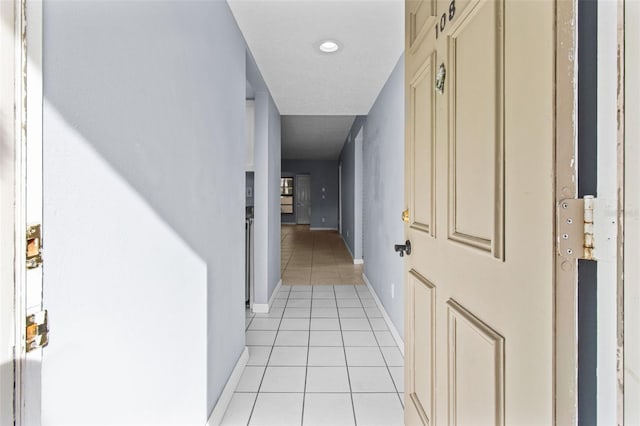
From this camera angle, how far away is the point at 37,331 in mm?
593

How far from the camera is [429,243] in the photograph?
121 cm

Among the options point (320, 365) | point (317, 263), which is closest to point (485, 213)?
point (320, 365)

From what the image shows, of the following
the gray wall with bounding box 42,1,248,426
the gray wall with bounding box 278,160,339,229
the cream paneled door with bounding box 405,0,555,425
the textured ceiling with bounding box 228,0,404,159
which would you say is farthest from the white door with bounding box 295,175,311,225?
the cream paneled door with bounding box 405,0,555,425

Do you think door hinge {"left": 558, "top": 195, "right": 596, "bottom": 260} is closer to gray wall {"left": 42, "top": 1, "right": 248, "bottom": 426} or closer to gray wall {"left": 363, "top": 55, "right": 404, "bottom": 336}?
gray wall {"left": 42, "top": 1, "right": 248, "bottom": 426}

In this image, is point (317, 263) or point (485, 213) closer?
point (485, 213)

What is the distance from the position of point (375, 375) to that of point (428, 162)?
59.2 inches

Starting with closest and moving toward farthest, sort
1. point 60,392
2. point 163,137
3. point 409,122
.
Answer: point 60,392 < point 163,137 < point 409,122

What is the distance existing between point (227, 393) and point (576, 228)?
70.9 inches

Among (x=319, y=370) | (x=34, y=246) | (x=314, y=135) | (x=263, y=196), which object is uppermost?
(x=314, y=135)

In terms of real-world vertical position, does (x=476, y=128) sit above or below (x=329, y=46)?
below

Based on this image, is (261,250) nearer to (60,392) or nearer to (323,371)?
(323,371)

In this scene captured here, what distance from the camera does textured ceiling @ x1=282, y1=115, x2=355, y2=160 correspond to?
5.62 m

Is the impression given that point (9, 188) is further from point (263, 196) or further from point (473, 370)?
point (263, 196)
